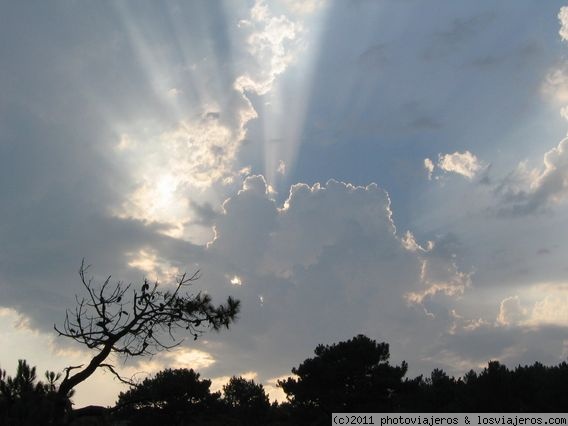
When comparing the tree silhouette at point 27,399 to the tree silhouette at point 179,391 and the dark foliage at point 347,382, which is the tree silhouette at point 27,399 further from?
the tree silhouette at point 179,391

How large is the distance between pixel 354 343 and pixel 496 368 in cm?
1386

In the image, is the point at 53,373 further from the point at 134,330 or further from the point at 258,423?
the point at 258,423

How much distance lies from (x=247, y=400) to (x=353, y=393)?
2317cm

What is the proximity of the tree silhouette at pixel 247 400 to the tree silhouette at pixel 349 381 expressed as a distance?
10.2 meters

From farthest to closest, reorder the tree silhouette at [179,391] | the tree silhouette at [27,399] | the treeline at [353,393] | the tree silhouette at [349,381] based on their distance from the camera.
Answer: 1. the tree silhouette at [179,391]
2. the tree silhouette at [349,381]
3. the treeline at [353,393]
4. the tree silhouette at [27,399]

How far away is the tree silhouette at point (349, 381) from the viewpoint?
161ft

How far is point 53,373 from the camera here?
47.0 feet

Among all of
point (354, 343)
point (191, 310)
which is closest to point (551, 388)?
point (354, 343)

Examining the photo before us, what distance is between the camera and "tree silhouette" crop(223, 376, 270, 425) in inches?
2430

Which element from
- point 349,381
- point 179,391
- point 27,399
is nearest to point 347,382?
point 349,381

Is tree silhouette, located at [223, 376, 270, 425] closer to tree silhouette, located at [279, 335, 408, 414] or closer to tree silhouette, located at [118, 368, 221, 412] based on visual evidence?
tree silhouette, located at [118, 368, 221, 412]

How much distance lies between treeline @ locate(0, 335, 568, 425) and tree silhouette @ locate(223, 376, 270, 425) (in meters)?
0.14

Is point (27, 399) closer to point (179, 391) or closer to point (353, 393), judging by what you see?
point (353, 393)

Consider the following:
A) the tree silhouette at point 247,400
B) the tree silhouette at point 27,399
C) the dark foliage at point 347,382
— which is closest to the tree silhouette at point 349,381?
the dark foliage at point 347,382
